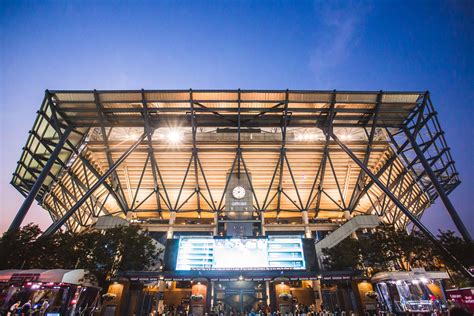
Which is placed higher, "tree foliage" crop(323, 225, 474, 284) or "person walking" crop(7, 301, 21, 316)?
"tree foliage" crop(323, 225, 474, 284)

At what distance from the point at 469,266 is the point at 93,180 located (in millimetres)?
42940

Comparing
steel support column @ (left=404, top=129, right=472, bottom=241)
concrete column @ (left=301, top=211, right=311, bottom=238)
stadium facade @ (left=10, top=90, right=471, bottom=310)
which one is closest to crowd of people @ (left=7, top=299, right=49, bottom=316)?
stadium facade @ (left=10, top=90, right=471, bottom=310)

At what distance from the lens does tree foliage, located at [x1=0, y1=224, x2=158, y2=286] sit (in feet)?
61.9

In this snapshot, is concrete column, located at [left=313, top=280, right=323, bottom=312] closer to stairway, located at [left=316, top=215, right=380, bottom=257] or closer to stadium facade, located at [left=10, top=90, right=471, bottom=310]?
stadium facade, located at [left=10, top=90, right=471, bottom=310]

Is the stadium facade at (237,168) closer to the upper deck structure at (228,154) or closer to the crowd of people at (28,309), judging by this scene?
the upper deck structure at (228,154)

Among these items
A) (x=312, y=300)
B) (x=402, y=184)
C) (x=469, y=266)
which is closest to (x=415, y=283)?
(x=469, y=266)

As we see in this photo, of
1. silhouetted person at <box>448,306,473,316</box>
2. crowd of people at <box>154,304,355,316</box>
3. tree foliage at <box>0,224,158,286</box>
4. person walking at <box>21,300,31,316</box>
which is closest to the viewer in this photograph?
silhouetted person at <box>448,306,473,316</box>

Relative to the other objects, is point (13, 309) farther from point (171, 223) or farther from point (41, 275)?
point (171, 223)

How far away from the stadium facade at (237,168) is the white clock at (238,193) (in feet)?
A: 0.42

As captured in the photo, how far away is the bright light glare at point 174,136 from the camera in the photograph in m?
29.3

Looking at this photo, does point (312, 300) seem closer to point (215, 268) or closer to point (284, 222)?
point (284, 222)

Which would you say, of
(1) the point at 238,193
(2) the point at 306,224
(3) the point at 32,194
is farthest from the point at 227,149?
(3) the point at 32,194

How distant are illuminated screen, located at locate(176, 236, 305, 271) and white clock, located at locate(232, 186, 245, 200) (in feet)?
22.4

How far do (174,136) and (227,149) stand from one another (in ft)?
22.0
